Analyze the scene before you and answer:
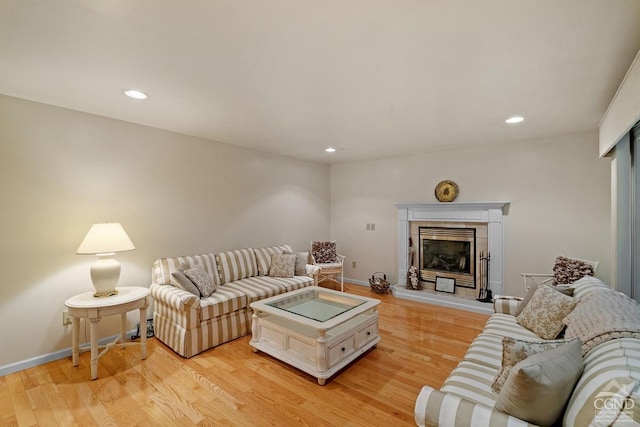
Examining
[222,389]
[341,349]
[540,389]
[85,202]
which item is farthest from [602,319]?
[85,202]

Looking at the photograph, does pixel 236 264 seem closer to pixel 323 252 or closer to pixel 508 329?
pixel 323 252

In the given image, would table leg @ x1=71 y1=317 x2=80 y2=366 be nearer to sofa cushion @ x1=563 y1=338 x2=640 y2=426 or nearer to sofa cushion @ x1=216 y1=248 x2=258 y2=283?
sofa cushion @ x1=216 y1=248 x2=258 y2=283

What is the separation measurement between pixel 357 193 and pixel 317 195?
2.67ft

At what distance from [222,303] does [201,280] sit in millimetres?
370

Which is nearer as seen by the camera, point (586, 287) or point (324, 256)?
point (586, 287)

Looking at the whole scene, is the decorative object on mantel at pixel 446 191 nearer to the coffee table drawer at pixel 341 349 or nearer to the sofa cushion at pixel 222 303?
the coffee table drawer at pixel 341 349

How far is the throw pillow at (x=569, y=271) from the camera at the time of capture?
3074 mm

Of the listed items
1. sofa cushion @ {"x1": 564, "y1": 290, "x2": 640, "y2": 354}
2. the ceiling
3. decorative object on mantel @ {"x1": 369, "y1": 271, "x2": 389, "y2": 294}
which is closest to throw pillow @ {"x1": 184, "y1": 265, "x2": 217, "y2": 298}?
the ceiling

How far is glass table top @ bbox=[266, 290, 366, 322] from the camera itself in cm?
269

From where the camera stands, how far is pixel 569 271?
10.4ft

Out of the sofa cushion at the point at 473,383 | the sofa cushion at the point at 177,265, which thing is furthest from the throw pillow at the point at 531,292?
the sofa cushion at the point at 177,265

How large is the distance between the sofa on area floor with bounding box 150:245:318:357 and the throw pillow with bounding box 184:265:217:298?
46 millimetres

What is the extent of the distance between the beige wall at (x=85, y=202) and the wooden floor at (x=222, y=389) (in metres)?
0.62

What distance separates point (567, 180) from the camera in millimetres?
3576
